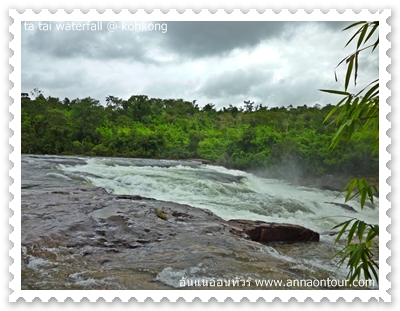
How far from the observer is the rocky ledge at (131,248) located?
2.62 m

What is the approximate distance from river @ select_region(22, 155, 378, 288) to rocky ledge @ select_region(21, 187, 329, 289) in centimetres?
99

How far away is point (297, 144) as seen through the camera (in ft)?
19.5

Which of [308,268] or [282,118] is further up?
[282,118]

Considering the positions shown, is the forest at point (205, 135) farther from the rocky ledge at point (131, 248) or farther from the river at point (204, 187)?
the rocky ledge at point (131, 248)

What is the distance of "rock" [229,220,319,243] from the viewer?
13.7 feet

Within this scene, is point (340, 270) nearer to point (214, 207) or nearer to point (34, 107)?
point (214, 207)

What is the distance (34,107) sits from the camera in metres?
3.63

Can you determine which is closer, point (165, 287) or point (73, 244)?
point (165, 287)
